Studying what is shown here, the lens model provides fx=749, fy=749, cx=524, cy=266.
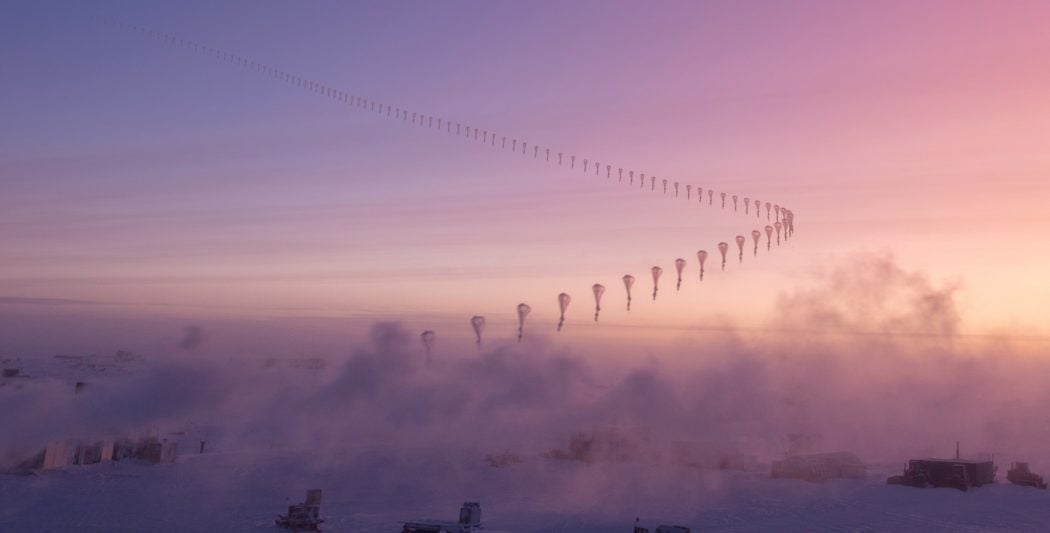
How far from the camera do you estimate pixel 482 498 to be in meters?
73.8

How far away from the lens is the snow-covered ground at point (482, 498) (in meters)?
60.7

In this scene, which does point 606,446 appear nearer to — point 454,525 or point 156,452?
point 454,525

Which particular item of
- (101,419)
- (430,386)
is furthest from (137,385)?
(430,386)

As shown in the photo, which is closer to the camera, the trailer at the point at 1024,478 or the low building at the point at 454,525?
the low building at the point at 454,525

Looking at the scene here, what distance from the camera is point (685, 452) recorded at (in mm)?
95375

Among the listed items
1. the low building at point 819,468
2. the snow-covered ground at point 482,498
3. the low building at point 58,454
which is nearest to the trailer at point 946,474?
the snow-covered ground at point 482,498

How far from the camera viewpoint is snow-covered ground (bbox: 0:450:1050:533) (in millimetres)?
60719

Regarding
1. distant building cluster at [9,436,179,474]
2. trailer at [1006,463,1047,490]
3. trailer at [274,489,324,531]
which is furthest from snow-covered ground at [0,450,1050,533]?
trailer at [1006,463,1047,490]

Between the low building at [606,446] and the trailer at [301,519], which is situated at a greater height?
the low building at [606,446]

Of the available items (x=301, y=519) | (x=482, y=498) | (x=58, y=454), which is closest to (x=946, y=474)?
(x=482, y=498)

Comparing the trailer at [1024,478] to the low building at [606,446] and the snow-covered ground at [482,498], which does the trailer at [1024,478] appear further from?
the low building at [606,446]

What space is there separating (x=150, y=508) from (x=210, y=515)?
599cm

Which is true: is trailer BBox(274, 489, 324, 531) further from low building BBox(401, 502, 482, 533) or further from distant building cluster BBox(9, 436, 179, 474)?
distant building cluster BBox(9, 436, 179, 474)

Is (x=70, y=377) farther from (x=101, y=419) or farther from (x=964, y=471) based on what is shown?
(x=964, y=471)
